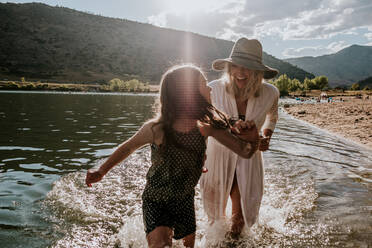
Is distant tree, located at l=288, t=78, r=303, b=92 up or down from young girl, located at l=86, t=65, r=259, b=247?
up

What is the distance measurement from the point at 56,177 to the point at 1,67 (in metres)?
141

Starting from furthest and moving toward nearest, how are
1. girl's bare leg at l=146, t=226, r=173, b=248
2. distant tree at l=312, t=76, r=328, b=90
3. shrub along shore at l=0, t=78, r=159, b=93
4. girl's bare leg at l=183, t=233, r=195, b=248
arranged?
distant tree at l=312, t=76, r=328, b=90 → shrub along shore at l=0, t=78, r=159, b=93 → girl's bare leg at l=183, t=233, r=195, b=248 → girl's bare leg at l=146, t=226, r=173, b=248

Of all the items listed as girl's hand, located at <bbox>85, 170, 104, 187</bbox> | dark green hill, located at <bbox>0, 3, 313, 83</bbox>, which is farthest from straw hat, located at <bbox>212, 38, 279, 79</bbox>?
dark green hill, located at <bbox>0, 3, 313, 83</bbox>

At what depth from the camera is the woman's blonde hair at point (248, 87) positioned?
348 centimetres

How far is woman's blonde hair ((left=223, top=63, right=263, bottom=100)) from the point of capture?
11.4 ft

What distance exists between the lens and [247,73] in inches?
136

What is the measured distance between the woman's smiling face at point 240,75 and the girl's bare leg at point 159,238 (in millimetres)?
1999

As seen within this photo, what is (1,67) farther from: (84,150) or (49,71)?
(84,150)

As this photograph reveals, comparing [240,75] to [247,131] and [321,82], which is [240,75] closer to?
[247,131]

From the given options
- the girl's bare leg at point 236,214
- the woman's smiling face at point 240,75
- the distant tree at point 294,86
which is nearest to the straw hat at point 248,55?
the woman's smiling face at point 240,75

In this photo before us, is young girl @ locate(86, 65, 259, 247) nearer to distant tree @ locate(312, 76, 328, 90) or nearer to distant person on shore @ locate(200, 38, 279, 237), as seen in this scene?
distant person on shore @ locate(200, 38, 279, 237)

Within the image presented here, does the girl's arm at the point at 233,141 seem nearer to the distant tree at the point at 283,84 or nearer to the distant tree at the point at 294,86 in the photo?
the distant tree at the point at 283,84

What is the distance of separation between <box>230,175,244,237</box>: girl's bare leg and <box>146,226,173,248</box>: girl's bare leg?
1.51m

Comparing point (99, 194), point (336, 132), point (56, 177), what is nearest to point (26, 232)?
point (99, 194)
